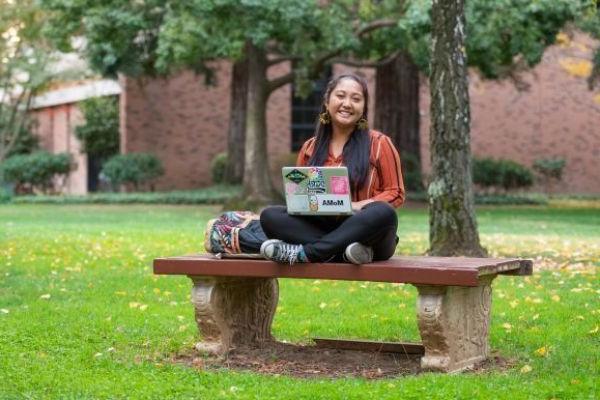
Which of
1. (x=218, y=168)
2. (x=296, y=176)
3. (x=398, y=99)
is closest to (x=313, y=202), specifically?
(x=296, y=176)

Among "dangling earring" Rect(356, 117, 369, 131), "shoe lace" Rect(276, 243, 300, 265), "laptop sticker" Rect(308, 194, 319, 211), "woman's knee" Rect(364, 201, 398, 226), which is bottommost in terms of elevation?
"shoe lace" Rect(276, 243, 300, 265)

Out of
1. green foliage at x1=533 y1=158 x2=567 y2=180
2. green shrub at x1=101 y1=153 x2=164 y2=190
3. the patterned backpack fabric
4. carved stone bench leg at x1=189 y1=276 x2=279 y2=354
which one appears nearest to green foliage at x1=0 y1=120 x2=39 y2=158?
green shrub at x1=101 y1=153 x2=164 y2=190

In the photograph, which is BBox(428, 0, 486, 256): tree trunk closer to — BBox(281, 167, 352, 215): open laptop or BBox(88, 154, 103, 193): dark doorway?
BBox(281, 167, 352, 215): open laptop

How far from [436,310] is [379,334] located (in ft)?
6.38

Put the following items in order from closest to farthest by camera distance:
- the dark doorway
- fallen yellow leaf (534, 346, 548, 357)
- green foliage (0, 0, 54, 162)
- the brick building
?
1. fallen yellow leaf (534, 346, 548, 357)
2. green foliage (0, 0, 54, 162)
3. the brick building
4. the dark doorway

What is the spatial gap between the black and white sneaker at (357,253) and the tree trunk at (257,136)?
1863cm

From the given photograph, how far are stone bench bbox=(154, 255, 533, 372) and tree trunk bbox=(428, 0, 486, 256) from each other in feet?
17.0

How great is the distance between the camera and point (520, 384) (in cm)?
659

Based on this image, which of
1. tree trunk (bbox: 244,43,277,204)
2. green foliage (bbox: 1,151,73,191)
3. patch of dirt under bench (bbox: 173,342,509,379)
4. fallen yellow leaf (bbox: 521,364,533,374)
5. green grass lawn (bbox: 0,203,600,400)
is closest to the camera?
green grass lawn (bbox: 0,203,600,400)

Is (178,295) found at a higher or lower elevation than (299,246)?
lower

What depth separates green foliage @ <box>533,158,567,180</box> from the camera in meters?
36.7

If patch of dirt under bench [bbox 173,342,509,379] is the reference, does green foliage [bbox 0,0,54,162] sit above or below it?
above

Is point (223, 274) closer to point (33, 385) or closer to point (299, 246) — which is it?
point (299, 246)

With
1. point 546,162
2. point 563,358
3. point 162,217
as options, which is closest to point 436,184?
point 563,358
